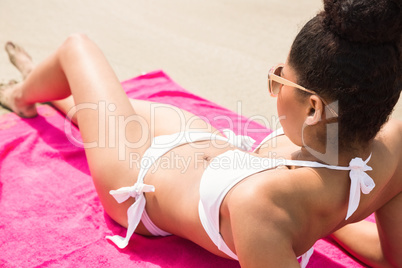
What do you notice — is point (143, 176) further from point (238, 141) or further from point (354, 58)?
point (354, 58)

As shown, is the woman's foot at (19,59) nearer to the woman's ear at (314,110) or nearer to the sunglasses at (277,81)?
the sunglasses at (277,81)

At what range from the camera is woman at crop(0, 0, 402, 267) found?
50.4 inches

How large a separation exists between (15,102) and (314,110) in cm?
183

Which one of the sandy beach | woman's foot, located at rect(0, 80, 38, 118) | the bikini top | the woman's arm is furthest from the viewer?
the sandy beach

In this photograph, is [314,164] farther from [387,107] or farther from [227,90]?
[227,90]

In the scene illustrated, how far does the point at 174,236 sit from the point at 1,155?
3.25 feet

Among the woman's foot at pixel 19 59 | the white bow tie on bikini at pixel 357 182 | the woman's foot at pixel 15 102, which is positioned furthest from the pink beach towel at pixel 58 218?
the white bow tie on bikini at pixel 357 182

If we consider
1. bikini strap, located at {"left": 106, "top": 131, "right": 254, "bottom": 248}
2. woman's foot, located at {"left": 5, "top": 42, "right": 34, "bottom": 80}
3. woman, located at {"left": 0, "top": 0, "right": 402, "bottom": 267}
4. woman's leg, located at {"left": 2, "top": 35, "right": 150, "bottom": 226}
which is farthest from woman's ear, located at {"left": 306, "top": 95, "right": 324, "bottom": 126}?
woman's foot, located at {"left": 5, "top": 42, "right": 34, "bottom": 80}

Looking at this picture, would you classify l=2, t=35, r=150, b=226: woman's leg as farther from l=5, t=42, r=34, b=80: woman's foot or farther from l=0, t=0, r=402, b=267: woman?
l=5, t=42, r=34, b=80: woman's foot

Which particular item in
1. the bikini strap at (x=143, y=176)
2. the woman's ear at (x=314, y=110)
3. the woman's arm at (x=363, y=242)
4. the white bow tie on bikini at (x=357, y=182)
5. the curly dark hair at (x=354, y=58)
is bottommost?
the woman's arm at (x=363, y=242)

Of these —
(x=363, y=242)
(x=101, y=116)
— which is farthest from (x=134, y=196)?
(x=363, y=242)

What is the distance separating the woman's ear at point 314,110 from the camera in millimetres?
1339

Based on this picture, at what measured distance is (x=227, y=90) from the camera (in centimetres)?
341

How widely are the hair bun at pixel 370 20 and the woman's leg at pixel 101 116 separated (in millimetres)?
949
